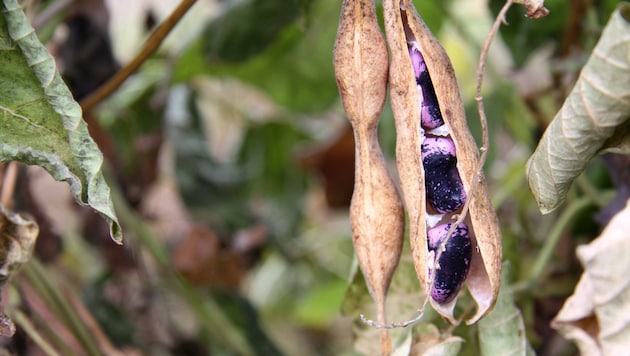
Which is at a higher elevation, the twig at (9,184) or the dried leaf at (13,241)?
the dried leaf at (13,241)

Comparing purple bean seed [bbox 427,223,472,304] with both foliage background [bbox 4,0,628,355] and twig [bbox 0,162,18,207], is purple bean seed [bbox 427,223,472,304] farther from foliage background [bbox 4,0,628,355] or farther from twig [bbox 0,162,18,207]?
twig [bbox 0,162,18,207]

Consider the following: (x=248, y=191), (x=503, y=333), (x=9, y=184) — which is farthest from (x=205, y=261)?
(x=503, y=333)

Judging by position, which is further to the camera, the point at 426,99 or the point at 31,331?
the point at 31,331

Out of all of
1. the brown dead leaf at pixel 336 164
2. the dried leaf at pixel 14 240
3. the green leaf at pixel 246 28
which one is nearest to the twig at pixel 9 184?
the dried leaf at pixel 14 240

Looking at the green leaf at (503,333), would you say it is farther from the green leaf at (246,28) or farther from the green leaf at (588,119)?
the green leaf at (246,28)

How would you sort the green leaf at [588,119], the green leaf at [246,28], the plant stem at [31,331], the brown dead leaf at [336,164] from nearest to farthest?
the green leaf at [588,119]
the plant stem at [31,331]
the green leaf at [246,28]
the brown dead leaf at [336,164]

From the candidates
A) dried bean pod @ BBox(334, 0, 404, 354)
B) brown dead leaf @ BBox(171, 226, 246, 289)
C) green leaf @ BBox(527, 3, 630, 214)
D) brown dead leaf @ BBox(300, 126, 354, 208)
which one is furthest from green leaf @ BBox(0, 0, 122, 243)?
brown dead leaf @ BBox(300, 126, 354, 208)

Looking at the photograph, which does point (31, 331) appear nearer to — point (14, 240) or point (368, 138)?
point (14, 240)
